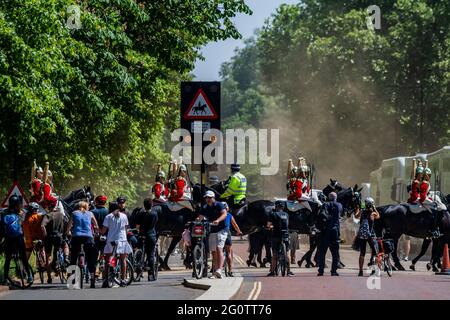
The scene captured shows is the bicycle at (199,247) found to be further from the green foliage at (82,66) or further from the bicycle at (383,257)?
the bicycle at (383,257)

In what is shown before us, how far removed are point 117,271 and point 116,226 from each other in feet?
3.29

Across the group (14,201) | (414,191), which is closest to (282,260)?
(14,201)

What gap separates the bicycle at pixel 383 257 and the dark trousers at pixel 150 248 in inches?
215

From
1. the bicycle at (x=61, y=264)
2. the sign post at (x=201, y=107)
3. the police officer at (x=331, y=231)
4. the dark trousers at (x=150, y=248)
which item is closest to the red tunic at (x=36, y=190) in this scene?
the bicycle at (x=61, y=264)

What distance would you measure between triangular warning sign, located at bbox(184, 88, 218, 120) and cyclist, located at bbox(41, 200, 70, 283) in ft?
15.5

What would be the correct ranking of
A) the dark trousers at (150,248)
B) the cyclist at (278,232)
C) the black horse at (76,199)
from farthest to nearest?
the black horse at (76,199)
the cyclist at (278,232)
the dark trousers at (150,248)

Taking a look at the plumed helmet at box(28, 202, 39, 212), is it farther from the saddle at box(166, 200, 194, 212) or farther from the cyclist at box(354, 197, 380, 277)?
the cyclist at box(354, 197, 380, 277)

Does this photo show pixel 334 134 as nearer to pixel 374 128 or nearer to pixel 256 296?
pixel 374 128

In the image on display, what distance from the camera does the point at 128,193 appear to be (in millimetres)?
80000

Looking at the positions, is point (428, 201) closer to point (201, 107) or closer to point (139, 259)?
point (139, 259)

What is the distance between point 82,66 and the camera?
37.3 meters

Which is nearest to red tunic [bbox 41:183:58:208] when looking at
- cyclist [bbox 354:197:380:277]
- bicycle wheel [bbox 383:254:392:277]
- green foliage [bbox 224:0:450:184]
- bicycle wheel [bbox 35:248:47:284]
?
bicycle wheel [bbox 35:248:47:284]

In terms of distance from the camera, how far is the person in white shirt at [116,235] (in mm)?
27281
